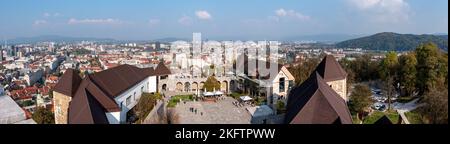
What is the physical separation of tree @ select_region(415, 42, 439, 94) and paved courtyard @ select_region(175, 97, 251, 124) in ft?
34.4

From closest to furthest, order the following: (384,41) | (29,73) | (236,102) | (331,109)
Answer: (331,109) → (236,102) → (29,73) → (384,41)

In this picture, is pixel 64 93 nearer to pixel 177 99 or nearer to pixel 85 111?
pixel 85 111

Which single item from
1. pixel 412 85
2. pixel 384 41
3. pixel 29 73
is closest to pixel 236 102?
pixel 412 85

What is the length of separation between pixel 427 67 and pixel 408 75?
1.31 meters

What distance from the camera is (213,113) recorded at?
16938 mm

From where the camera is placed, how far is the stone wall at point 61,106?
14305mm

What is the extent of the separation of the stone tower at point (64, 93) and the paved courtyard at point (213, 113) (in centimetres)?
466

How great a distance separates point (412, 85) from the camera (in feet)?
68.2

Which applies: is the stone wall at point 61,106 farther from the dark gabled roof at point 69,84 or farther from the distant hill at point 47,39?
the distant hill at point 47,39

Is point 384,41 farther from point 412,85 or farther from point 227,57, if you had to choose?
point 412,85

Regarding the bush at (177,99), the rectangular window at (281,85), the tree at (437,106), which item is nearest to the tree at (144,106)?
the bush at (177,99)

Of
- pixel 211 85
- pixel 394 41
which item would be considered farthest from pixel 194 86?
pixel 394 41

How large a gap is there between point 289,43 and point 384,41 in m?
21.1
